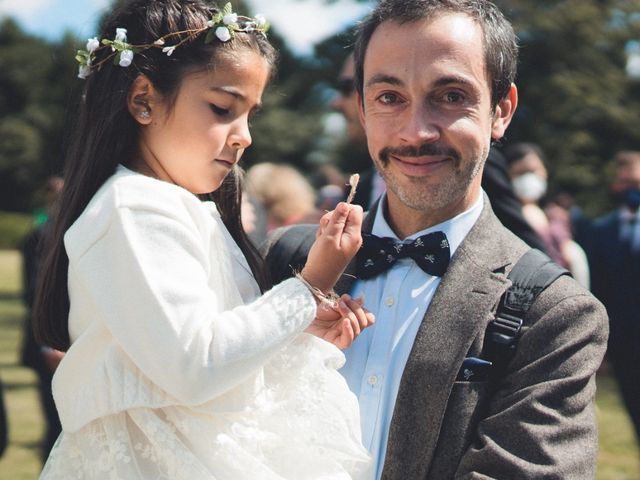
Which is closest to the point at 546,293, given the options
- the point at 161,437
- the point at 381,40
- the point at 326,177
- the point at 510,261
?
the point at 510,261

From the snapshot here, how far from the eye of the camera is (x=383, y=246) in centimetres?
275

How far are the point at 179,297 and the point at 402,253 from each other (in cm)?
84

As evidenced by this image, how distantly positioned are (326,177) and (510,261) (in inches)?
359

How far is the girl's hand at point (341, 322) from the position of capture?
7.85ft

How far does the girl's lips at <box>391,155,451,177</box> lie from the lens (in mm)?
2613

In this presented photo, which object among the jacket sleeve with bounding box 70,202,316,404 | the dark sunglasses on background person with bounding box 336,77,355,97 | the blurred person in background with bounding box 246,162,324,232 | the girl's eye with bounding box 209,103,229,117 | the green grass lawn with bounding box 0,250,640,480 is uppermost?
the girl's eye with bounding box 209,103,229,117

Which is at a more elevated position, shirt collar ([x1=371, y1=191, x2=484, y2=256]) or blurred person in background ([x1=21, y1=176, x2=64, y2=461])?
shirt collar ([x1=371, y1=191, x2=484, y2=256])

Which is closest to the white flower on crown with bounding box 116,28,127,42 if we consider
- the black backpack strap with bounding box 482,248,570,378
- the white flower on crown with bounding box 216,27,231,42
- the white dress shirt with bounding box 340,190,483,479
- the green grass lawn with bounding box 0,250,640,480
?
the white flower on crown with bounding box 216,27,231,42

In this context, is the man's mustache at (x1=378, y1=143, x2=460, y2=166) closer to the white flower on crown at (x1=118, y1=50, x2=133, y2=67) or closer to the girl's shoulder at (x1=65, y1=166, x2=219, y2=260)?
the girl's shoulder at (x1=65, y1=166, x2=219, y2=260)

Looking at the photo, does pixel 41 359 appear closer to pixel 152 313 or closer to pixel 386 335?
pixel 386 335

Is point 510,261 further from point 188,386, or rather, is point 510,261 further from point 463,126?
point 188,386

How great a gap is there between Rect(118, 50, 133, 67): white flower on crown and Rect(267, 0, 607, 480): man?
75cm

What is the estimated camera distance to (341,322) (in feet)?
7.89

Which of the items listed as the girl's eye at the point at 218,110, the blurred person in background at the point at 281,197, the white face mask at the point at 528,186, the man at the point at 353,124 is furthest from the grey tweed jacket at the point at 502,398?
the white face mask at the point at 528,186
